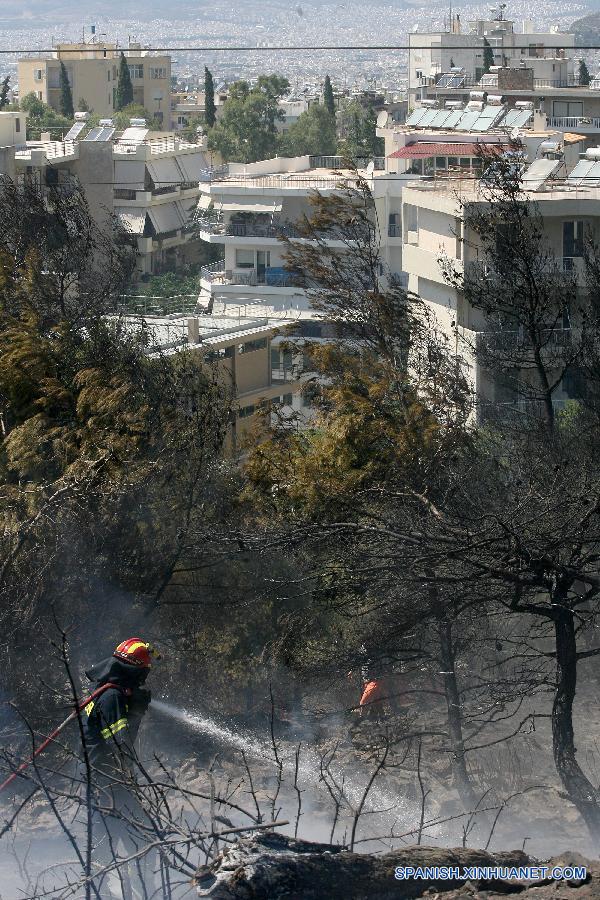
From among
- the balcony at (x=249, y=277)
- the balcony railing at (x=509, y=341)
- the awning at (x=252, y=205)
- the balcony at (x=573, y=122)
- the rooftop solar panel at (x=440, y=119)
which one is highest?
the balcony at (x=573, y=122)

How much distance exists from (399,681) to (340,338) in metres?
3.81

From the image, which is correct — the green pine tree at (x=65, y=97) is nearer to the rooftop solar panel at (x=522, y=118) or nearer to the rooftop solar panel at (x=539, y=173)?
the rooftop solar panel at (x=522, y=118)

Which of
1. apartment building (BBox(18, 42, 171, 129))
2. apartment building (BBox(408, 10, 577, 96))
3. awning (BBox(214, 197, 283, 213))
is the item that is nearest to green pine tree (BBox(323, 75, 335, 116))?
apartment building (BBox(408, 10, 577, 96))

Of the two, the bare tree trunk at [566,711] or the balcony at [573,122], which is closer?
the bare tree trunk at [566,711]

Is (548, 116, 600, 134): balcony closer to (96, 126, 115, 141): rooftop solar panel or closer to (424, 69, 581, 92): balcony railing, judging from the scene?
(424, 69, 581, 92): balcony railing

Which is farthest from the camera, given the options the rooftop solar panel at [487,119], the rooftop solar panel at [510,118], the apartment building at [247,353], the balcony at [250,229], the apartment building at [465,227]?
the rooftop solar panel at [510,118]

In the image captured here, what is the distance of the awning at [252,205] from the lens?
36656mm

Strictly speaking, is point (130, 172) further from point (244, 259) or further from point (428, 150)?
point (428, 150)

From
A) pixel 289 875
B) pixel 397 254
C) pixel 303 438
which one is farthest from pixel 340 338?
pixel 397 254

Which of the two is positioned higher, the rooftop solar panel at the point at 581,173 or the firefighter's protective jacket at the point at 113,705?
the rooftop solar panel at the point at 581,173

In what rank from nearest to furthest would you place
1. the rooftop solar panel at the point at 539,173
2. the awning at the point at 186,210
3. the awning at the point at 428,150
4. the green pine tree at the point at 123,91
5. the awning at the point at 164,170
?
the rooftop solar panel at the point at 539,173, the awning at the point at 428,150, the awning at the point at 164,170, the awning at the point at 186,210, the green pine tree at the point at 123,91

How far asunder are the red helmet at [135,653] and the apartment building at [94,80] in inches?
3067

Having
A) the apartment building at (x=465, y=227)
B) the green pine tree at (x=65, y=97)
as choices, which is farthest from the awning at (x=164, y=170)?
the green pine tree at (x=65, y=97)

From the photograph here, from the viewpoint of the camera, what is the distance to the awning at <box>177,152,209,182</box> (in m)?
49.5
